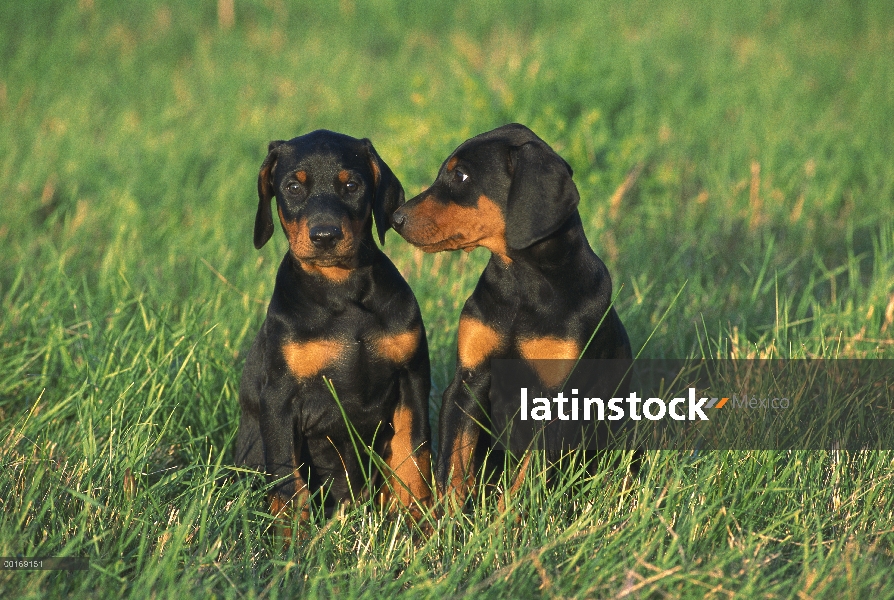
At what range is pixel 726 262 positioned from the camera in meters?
6.27

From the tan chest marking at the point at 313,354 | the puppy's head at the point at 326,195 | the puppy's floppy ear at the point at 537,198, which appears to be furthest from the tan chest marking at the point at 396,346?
the puppy's floppy ear at the point at 537,198

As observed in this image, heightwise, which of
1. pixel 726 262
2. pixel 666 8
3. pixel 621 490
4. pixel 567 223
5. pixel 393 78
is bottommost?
pixel 621 490

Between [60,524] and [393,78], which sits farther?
[393,78]

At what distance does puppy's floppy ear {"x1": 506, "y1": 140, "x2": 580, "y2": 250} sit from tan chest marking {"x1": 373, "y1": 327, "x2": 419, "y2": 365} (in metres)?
0.54

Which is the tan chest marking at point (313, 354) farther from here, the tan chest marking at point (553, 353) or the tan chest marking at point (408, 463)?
the tan chest marking at point (553, 353)

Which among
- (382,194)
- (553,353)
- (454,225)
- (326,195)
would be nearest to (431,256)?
(382,194)

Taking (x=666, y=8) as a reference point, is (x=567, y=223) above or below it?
below

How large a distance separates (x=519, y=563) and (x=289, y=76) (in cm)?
810

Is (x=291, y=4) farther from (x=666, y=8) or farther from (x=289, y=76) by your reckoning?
(x=666, y=8)

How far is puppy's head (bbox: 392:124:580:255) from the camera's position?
3.58 meters

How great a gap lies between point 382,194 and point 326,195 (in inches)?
9.7

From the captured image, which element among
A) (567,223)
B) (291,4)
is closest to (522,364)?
(567,223)

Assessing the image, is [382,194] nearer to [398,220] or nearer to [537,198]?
[398,220]

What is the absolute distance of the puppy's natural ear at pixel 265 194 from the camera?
13.2 feet
